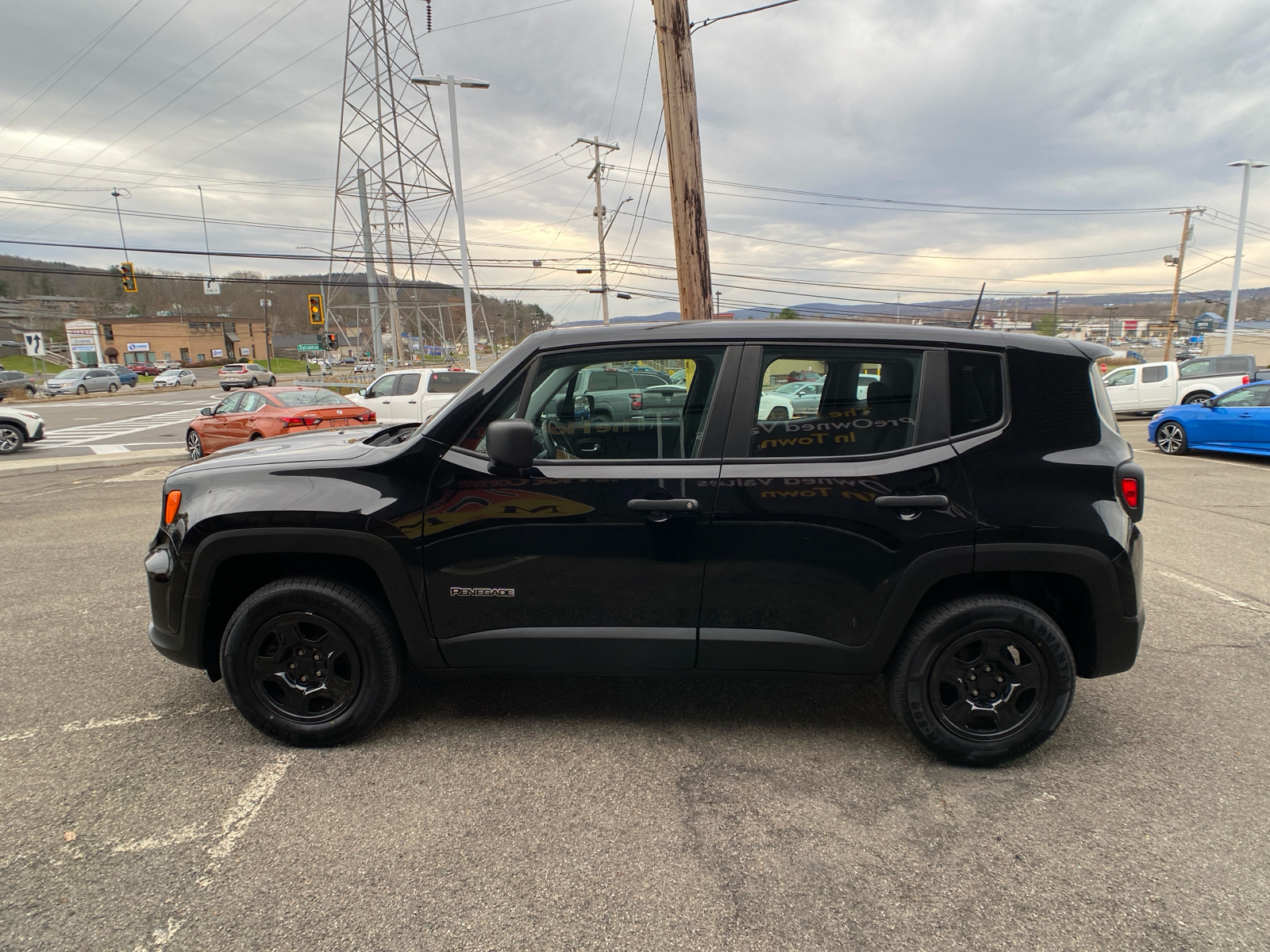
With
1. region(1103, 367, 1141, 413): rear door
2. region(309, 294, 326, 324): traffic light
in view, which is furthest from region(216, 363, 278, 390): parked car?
region(1103, 367, 1141, 413): rear door

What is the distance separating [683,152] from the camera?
7773 mm

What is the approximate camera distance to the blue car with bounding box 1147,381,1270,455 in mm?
10523

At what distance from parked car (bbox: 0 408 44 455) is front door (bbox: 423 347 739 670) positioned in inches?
719

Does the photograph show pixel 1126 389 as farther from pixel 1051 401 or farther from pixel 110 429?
pixel 110 429

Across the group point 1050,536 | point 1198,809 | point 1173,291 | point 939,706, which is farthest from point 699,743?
point 1173,291

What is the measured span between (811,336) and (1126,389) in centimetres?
1996

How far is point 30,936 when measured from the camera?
1.97 m

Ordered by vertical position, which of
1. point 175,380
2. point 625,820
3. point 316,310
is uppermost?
point 316,310

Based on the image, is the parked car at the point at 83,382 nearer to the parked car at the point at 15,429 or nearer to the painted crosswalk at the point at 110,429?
the painted crosswalk at the point at 110,429

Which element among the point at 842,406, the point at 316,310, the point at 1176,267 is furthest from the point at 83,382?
the point at 1176,267

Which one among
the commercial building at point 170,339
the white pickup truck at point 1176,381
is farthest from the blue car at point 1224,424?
the commercial building at point 170,339

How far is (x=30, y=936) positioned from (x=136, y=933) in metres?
0.30

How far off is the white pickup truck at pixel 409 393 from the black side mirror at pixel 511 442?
43.7 feet

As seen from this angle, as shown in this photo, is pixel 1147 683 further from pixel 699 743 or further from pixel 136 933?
pixel 136 933
